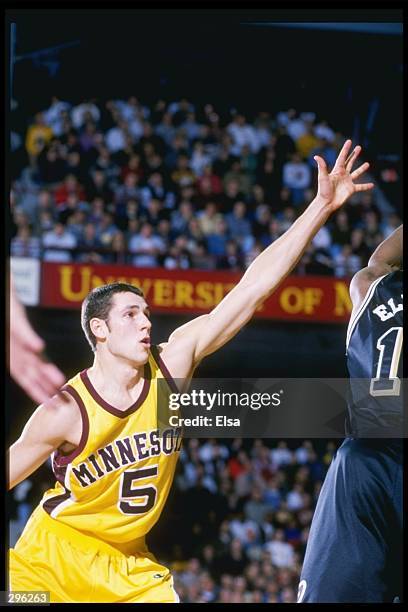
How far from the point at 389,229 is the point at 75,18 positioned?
478 centimetres

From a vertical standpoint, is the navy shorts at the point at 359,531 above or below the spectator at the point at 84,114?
below

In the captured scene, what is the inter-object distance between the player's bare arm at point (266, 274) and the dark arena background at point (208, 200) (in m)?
4.23

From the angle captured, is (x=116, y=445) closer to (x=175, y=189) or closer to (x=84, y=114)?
(x=175, y=189)

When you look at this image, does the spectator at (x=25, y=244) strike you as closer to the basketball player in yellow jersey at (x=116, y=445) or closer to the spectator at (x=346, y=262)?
the spectator at (x=346, y=262)

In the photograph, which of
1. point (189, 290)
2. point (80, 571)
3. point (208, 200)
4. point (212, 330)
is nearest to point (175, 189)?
point (208, 200)

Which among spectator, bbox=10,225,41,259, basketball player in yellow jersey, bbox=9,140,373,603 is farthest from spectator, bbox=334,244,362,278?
basketball player in yellow jersey, bbox=9,140,373,603

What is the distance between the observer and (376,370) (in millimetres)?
4426

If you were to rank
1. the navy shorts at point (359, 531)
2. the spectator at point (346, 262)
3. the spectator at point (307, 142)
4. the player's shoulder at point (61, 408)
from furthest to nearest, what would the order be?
the spectator at point (307, 142)
the spectator at point (346, 262)
the player's shoulder at point (61, 408)
the navy shorts at point (359, 531)

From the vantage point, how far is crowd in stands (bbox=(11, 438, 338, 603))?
8.98 metres

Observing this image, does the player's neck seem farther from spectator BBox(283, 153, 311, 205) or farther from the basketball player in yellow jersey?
spectator BBox(283, 153, 311, 205)

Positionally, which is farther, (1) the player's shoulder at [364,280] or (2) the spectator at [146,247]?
(2) the spectator at [146,247]

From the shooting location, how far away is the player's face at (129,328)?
459cm

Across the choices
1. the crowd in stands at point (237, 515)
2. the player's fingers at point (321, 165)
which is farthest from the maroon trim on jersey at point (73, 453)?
the crowd in stands at point (237, 515)

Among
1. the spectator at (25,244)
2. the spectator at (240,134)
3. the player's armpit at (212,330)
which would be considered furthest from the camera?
the spectator at (240,134)
